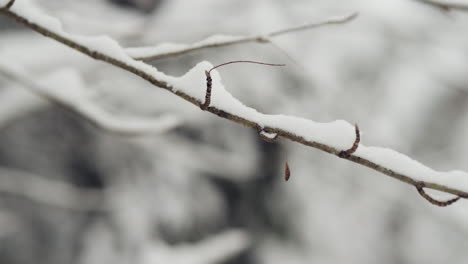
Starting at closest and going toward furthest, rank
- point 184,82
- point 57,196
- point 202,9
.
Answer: point 184,82 → point 202,9 → point 57,196

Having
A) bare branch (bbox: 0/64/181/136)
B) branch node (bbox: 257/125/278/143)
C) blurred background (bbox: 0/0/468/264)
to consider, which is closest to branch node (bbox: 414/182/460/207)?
branch node (bbox: 257/125/278/143)

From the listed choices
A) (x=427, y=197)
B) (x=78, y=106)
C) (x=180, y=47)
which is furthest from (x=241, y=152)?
(x=427, y=197)

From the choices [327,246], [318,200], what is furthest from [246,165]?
[327,246]

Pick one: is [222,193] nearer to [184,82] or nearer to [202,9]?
[202,9]

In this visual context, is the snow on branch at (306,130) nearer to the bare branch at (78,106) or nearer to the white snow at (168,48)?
the white snow at (168,48)

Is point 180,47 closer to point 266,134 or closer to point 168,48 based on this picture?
point 168,48

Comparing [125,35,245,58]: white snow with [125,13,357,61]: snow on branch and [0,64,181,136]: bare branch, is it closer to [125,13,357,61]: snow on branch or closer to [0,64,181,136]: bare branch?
[125,13,357,61]: snow on branch

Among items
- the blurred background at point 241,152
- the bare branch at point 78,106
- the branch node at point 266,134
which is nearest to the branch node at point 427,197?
the branch node at point 266,134

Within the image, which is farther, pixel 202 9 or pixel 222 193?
pixel 222 193
